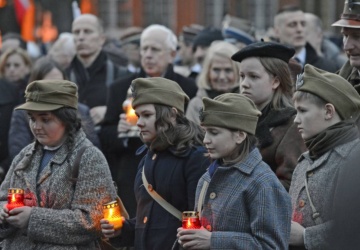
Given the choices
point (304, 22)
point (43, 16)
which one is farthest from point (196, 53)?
point (43, 16)

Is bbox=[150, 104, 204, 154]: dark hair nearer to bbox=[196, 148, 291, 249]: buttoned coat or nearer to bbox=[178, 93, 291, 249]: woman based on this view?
bbox=[178, 93, 291, 249]: woman

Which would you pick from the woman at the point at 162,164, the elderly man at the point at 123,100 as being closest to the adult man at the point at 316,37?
the elderly man at the point at 123,100

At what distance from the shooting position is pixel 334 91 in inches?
241

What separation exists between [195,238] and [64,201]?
121cm

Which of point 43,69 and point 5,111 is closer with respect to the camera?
point 43,69

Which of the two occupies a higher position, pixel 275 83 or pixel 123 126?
pixel 275 83

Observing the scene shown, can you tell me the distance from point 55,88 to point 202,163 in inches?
42.7

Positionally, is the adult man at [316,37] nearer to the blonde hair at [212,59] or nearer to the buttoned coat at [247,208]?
the blonde hair at [212,59]

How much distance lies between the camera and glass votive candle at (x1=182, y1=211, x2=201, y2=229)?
5887mm

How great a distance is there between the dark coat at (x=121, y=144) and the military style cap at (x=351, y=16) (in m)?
2.78

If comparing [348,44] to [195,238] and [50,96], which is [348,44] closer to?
[195,238]

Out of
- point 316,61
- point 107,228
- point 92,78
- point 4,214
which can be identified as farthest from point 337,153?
point 92,78

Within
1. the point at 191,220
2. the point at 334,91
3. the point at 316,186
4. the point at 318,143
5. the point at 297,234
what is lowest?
the point at 297,234

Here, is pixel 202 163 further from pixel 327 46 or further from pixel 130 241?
pixel 327 46
